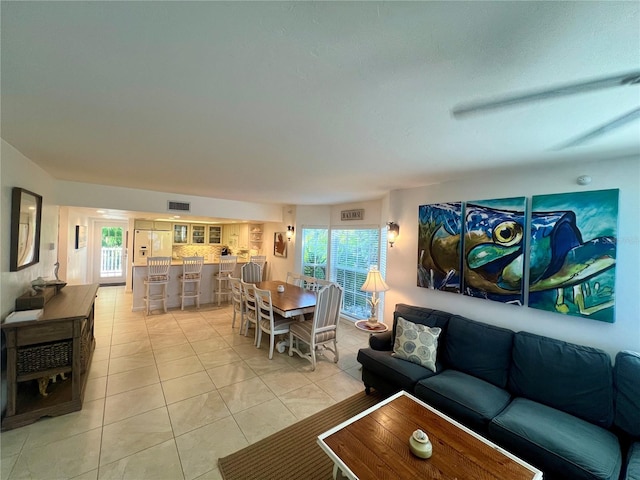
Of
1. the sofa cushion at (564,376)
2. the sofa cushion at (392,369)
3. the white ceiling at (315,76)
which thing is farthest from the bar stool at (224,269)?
the sofa cushion at (564,376)

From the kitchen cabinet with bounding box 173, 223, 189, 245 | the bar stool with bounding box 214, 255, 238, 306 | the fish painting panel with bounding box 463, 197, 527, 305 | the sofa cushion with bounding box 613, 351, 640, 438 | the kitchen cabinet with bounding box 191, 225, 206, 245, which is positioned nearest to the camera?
the sofa cushion with bounding box 613, 351, 640, 438

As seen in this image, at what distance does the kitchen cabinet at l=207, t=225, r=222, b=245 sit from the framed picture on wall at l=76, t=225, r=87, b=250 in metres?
3.13

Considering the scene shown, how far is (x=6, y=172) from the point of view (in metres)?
2.18

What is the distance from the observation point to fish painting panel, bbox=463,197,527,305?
101 inches

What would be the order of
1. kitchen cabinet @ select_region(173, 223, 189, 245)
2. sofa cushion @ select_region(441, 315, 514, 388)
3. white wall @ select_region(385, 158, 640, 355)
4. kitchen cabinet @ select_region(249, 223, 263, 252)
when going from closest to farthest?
white wall @ select_region(385, 158, 640, 355), sofa cushion @ select_region(441, 315, 514, 388), kitchen cabinet @ select_region(249, 223, 263, 252), kitchen cabinet @ select_region(173, 223, 189, 245)

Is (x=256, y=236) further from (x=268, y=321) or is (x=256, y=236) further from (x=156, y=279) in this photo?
(x=268, y=321)

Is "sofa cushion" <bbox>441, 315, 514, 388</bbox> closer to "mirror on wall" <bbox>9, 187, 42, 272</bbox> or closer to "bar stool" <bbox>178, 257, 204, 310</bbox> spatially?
"mirror on wall" <bbox>9, 187, 42, 272</bbox>

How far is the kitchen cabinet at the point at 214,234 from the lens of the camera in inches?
344

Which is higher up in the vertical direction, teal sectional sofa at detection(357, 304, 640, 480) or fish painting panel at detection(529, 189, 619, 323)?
fish painting panel at detection(529, 189, 619, 323)

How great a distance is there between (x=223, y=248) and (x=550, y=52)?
878 centimetres

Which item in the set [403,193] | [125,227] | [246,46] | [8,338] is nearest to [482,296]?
[403,193]

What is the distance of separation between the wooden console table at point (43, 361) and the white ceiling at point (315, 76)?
1.56 m

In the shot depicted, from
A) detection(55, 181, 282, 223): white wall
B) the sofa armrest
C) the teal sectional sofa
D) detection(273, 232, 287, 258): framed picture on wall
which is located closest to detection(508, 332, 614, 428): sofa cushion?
the teal sectional sofa

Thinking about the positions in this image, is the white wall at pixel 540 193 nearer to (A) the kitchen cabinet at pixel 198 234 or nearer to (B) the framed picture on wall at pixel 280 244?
(B) the framed picture on wall at pixel 280 244
